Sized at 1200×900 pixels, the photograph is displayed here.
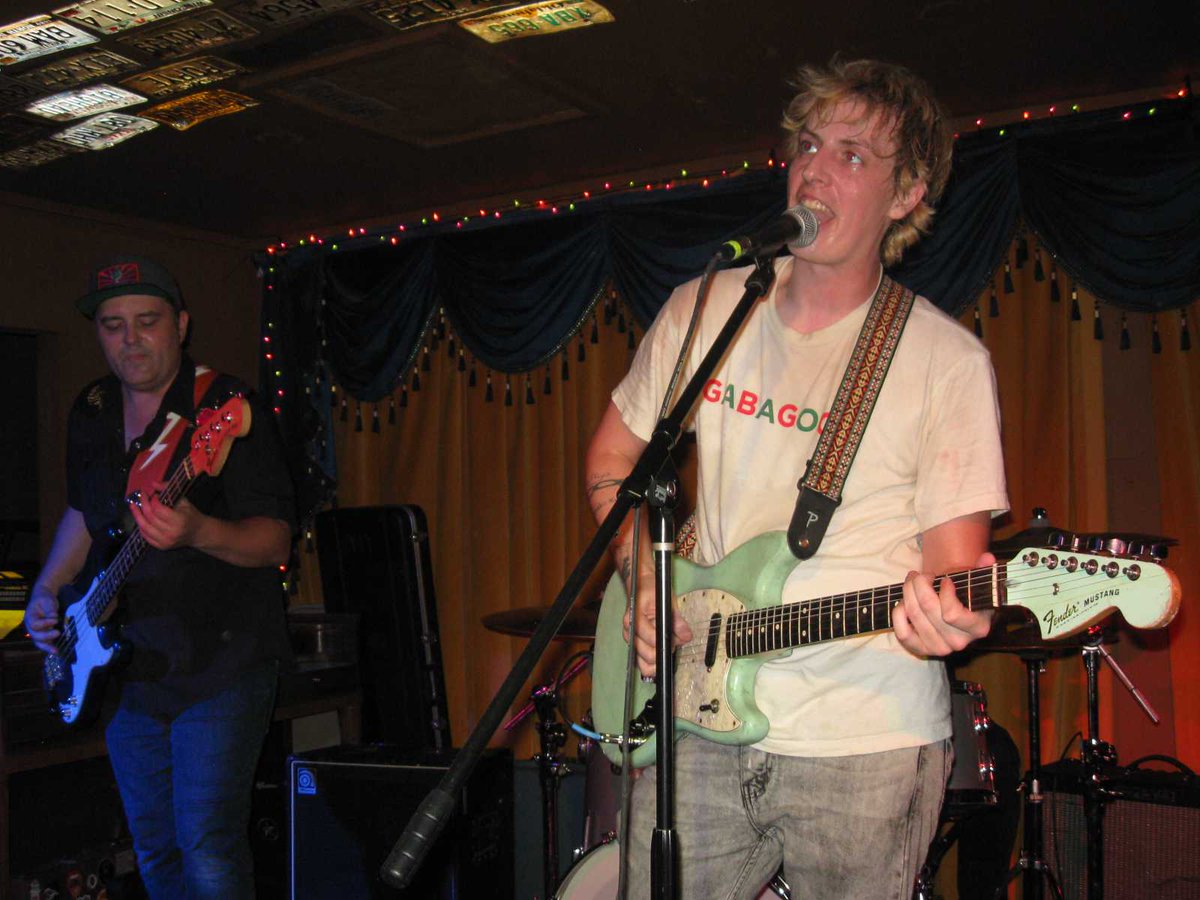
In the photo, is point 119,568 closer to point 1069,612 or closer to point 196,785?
point 196,785

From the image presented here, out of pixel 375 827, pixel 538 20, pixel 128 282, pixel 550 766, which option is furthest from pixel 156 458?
pixel 538 20

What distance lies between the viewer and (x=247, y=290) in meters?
6.65

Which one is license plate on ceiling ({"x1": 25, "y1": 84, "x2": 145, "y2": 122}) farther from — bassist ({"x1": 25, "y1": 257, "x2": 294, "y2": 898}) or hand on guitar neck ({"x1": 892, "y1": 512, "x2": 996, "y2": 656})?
hand on guitar neck ({"x1": 892, "y1": 512, "x2": 996, "y2": 656})

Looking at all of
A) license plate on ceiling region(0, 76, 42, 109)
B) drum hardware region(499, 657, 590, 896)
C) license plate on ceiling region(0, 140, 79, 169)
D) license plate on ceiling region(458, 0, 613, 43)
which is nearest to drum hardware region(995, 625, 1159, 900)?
drum hardware region(499, 657, 590, 896)


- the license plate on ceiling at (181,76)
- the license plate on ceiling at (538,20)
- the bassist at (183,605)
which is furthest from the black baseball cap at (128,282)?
the license plate on ceiling at (538,20)

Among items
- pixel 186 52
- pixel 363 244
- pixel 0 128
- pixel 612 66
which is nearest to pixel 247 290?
pixel 363 244

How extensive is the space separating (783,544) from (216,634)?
1.74 metres

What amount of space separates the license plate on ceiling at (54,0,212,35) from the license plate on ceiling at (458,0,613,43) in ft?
2.91

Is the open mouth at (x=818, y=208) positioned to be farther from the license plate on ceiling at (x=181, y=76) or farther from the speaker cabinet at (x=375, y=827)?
the license plate on ceiling at (x=181, y=76)

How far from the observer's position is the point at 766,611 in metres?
1.79

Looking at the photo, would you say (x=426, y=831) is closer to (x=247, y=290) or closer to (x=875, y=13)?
(x=875, y=13)

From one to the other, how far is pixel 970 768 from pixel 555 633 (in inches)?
106

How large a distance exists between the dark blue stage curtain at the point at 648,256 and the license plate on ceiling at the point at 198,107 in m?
1.48

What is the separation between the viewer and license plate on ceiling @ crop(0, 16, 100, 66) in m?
3.65
